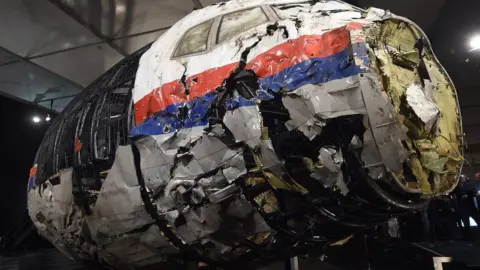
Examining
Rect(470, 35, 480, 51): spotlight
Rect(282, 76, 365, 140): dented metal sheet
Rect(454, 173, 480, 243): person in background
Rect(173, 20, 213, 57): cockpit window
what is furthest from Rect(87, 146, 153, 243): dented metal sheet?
Rect(470, 35, 480, 51): spotlight

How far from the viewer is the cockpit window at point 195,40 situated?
263 centimetres

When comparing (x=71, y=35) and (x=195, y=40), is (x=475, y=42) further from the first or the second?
(x=71, y=35)

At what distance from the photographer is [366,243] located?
15.4 feet

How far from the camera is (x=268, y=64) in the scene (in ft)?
7.30

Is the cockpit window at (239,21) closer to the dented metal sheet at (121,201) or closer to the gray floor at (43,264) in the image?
the dented metal sheet at (121,201)

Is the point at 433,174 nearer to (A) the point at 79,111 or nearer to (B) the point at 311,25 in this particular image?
(B) the point at 311,25

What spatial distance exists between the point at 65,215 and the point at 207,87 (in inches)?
69.3

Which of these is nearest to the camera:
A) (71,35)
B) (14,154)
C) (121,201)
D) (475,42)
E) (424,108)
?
(424,108)

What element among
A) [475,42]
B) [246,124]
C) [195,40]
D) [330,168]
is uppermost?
[195,40]

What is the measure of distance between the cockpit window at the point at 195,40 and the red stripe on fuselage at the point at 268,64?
0.86ft

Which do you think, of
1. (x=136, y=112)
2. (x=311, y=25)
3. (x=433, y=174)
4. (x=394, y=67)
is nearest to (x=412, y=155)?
(x=433, y=174)

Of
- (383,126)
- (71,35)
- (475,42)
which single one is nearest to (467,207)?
(475,42)

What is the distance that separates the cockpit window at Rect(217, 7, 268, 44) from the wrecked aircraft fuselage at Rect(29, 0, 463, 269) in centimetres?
1

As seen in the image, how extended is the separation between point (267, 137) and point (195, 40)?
0.98m
